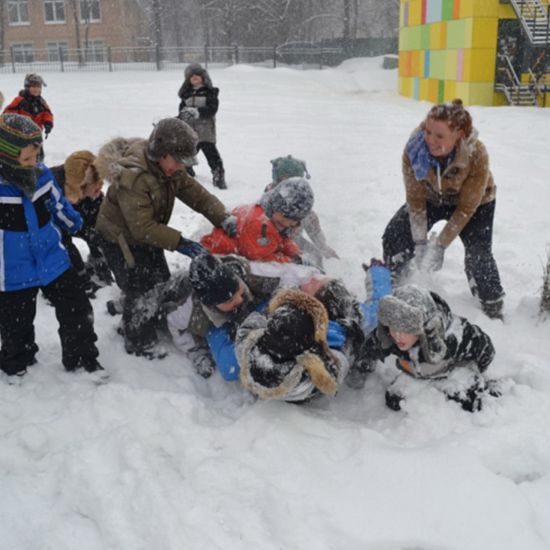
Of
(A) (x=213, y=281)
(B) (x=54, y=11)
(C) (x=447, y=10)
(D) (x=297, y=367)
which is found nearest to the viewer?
(D) (x=297, y=367)

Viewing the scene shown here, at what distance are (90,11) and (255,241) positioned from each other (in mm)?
39678

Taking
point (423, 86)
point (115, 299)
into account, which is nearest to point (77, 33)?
point (423, 86)

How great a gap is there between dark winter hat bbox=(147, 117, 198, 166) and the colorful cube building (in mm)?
12277

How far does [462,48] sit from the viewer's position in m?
14.1

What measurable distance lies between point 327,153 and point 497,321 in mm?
6399

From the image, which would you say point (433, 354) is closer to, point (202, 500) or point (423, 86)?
point (202, 500)

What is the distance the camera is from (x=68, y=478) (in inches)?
99.9

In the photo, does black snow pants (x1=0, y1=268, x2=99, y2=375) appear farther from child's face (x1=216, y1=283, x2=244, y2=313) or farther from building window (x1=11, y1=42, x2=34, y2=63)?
building window (x1=11, y1=42, x2=34, y2=63)

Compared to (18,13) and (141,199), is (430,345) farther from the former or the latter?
(18,13)

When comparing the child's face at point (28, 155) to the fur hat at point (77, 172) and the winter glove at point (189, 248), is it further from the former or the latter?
the fur hat at point (77, 172)

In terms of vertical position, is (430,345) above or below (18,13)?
below

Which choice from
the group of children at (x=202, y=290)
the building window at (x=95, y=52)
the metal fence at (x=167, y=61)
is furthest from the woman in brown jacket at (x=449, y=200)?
the building window at (x=95, y=52)

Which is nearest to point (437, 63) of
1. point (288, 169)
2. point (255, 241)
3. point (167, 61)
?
point (288, 169)

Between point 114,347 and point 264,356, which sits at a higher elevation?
point 264,356
